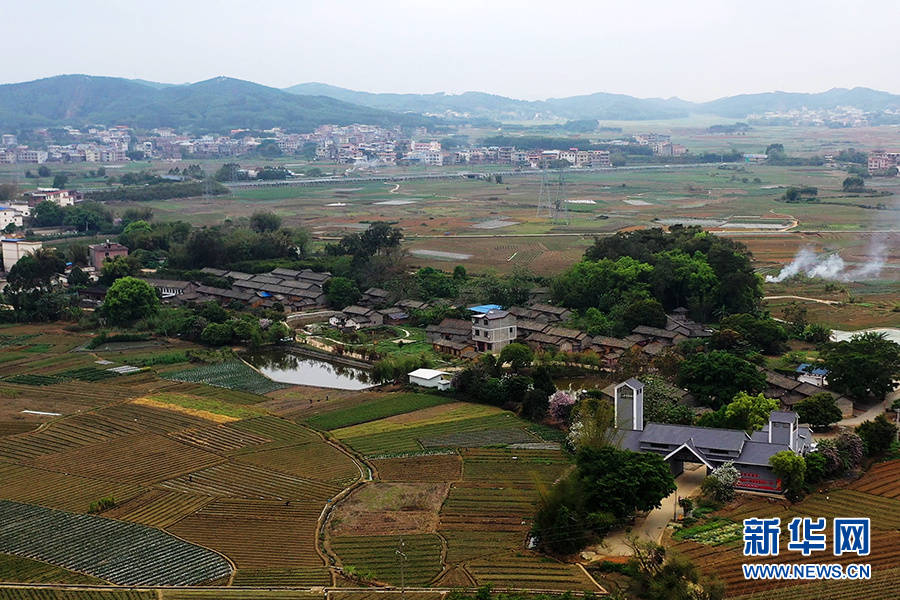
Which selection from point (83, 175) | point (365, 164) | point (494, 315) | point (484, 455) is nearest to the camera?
point (484, 455)

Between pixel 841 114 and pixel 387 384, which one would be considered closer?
pixel 387 384

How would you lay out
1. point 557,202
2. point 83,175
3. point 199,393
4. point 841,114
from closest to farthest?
point 199,393 < point 557,202 < point 83,175 < point 841,114

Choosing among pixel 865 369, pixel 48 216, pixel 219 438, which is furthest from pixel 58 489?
pixel 48 216

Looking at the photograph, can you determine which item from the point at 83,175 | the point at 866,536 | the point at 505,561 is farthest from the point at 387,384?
the point at 83,175

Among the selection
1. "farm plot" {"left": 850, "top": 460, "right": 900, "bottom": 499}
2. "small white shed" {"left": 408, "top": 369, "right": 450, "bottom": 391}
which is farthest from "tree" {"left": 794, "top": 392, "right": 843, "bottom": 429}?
"small white shed" {"left": 408, "top": 369, "right": 450, "bottom": 391}

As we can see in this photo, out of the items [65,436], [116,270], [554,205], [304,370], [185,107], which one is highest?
[185,107]

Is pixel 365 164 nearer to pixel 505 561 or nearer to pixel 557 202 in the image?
pixel 557 202

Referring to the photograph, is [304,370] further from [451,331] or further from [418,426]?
[418,426]

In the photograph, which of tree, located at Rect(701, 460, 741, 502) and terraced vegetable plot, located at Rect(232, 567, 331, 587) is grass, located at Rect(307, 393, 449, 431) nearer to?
terraced vegetable plot, located at Rect(232, 567, 331, 587)
